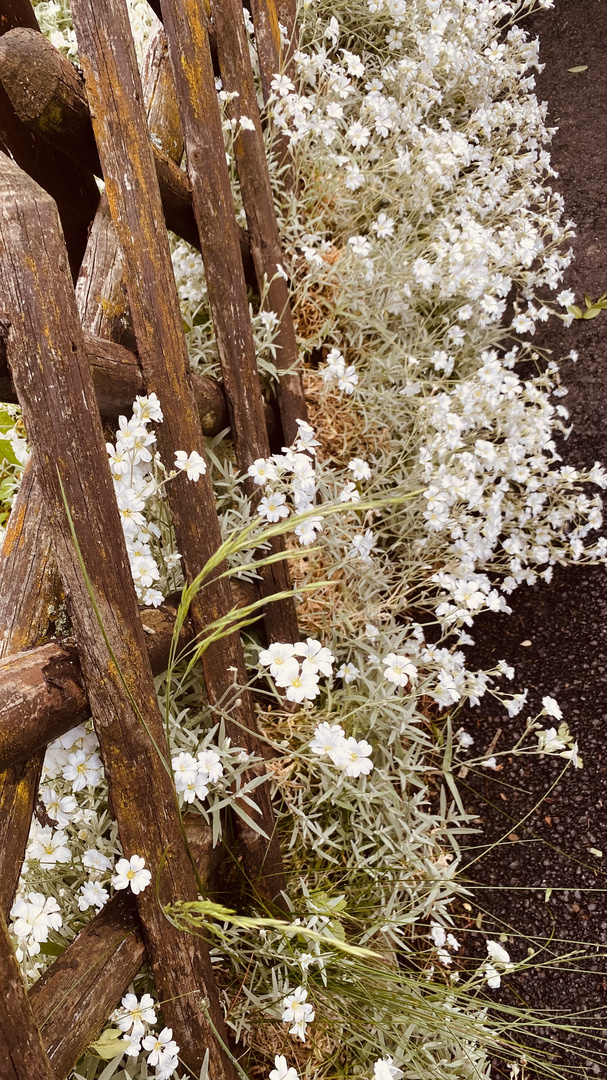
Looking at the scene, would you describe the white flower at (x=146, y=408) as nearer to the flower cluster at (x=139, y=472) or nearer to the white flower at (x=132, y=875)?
the flower cluster at (x=139, y=472)

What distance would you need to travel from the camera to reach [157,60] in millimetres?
1910

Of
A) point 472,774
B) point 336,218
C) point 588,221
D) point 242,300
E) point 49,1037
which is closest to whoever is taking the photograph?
point 49,1037

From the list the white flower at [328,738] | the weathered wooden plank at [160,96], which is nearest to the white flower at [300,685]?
the white flower at [328,738]

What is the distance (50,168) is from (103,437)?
0.68 m

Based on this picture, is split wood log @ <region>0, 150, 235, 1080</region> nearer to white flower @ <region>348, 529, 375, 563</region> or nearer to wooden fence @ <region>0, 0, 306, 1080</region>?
wooden fence @ <region>0, 0, 306, 1080</region>

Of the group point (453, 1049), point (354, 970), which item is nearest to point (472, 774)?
point (453, 1049)

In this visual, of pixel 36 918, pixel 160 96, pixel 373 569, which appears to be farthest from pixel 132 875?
pixel 160 96

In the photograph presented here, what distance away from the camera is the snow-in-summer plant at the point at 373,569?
1.44 meters

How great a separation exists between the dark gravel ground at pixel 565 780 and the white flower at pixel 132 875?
2.52 feet

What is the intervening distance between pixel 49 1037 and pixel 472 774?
155 cm

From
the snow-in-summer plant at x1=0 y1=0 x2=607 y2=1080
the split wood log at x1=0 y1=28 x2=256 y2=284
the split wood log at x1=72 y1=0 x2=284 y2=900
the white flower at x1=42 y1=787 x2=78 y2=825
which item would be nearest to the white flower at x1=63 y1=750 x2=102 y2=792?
the snow-in-summer plant at x1=0 y1=0 x2=607 y2=1080

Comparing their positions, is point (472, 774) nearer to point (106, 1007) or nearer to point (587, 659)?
point (587, 659)

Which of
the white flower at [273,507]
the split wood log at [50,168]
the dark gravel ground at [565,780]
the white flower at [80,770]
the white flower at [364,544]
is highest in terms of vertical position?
the split wood log at [50,168]

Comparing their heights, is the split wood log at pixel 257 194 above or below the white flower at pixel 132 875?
above
